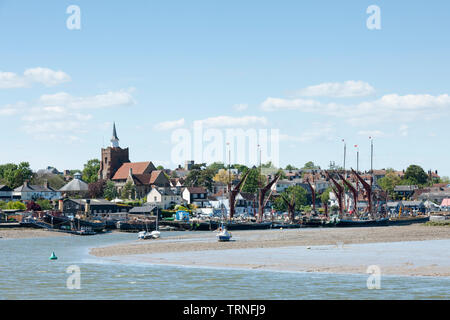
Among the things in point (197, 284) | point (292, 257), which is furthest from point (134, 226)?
point (197, 284)

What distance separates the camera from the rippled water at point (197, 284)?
129 ft

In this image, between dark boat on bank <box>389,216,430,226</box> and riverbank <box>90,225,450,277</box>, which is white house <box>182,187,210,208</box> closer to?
dark boat on bank <box>389,216,430,226</box>

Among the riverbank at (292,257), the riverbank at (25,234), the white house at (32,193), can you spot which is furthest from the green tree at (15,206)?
the riverbank at (292,257)

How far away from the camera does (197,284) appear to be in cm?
4406

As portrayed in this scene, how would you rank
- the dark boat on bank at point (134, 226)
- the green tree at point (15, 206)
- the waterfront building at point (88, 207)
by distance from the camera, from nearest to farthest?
the dark boat on bank at point (134, 226) < the green tree at point (15, 206) < the waterfront building at point (88, 207)

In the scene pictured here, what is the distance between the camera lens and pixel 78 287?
43000mm

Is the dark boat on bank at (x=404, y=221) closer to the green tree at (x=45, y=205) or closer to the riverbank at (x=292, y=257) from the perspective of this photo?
the green tree at (x=45, y=205)

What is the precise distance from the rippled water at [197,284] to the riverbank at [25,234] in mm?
59664

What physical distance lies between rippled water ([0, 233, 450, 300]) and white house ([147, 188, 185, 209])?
125914 mm

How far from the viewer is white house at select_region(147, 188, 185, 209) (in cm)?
18277

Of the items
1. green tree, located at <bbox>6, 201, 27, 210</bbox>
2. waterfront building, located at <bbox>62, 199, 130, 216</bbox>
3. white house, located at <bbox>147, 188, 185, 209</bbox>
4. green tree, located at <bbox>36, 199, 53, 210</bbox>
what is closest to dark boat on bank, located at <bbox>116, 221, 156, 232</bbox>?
waterfront building, located at <bbox>62, 199, 130, 216</bbox>

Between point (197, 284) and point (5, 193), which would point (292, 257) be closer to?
point (197, 284)

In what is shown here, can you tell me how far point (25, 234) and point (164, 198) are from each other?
232 feet
